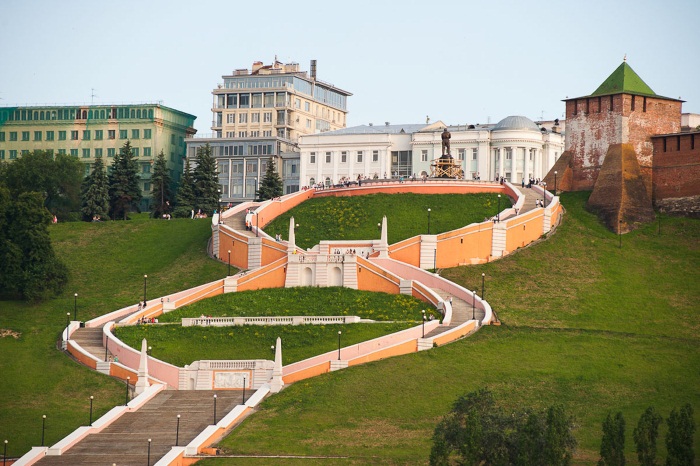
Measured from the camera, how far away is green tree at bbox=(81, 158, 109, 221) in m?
114

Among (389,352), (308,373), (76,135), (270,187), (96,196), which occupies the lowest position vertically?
(308,373)

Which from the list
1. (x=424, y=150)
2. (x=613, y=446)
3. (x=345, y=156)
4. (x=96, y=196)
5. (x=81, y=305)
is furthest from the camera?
(x=345, y=156)

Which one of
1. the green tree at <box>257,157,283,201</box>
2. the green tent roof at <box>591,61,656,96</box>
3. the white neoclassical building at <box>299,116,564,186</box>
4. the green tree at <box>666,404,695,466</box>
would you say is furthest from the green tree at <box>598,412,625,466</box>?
the green tree at <box>257,157,283,201</box>

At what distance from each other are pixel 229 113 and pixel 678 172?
50667 mm

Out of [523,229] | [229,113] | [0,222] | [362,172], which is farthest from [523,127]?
[0,222]

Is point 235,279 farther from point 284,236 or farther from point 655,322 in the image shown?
point 655,322

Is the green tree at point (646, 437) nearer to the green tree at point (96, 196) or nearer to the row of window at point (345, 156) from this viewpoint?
the row of window at point (345, 156)

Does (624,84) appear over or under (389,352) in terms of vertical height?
over

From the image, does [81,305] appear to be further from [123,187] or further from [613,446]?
[613,446]

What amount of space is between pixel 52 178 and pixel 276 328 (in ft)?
132

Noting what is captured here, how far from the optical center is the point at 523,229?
92688 millimetres

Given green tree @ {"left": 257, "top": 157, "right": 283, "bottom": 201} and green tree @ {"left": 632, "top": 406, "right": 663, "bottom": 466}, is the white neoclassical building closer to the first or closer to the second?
green tree @ {"left": 257, "top": 157, "right": 283, "bottom": 201}

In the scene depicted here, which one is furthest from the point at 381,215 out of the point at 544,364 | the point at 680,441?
the point at 680,441

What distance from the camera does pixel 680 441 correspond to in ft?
185
